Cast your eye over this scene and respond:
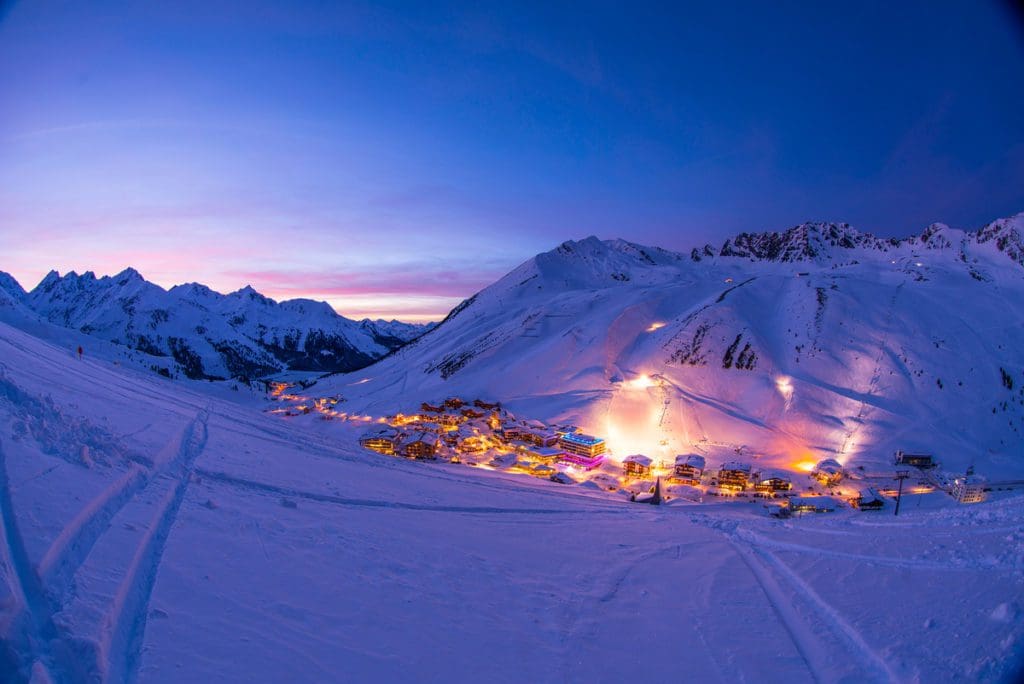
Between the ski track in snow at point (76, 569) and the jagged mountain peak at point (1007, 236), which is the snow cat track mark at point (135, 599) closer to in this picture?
the ski track in snow at point (76, 569)

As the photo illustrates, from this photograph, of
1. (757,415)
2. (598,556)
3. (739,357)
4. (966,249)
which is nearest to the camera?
(598,556)

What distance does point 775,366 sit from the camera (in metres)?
56.8

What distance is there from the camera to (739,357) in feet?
191

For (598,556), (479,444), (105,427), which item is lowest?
(479,444)

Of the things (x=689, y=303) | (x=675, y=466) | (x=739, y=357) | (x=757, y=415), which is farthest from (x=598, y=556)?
(x=689, y=303)

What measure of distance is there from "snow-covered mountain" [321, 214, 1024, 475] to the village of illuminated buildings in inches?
133

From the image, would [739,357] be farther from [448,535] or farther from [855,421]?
[448,535]

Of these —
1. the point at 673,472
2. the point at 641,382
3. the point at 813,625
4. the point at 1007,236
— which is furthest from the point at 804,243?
the point at 813,625

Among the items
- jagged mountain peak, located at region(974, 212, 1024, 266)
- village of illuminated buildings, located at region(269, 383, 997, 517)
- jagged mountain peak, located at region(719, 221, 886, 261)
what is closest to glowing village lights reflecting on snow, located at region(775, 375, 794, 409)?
village of illuminated buildings, located at region(269, 383, 997, 517)

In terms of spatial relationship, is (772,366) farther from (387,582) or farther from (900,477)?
(387,582)

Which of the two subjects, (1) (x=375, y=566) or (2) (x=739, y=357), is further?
(2) (x=739, y=357)

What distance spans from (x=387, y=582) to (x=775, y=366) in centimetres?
6051

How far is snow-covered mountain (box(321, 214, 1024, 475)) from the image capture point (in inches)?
1804

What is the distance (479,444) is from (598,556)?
114ft
